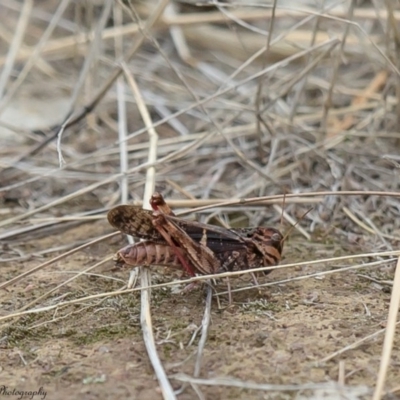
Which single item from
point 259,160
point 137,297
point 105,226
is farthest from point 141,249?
point 259,160

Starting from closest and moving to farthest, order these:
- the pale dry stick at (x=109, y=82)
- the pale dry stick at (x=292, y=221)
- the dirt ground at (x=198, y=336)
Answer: the dirt ground at (x=198, y=336), the pale dry stick at (x=292, y=221), the pale dry stick at (x=109, y=82)

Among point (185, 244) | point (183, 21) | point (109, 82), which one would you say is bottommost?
point (185, 244)

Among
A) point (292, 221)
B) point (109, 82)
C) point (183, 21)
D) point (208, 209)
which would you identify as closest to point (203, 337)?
point (208, 209)

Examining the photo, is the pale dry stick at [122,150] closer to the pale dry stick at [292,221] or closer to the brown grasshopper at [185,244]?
the brown grasshopper at [185,244]

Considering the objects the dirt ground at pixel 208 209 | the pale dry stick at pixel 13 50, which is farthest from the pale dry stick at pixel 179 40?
the pale dry stick at pixel 13 50

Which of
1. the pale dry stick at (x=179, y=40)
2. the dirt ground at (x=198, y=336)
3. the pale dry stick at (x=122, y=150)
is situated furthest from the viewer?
the pale dry stick at (x=179, y=40)

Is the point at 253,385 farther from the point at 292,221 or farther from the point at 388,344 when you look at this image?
the point at 292,221

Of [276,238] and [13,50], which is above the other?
[13,50]

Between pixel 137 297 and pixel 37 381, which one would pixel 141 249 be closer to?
pixel 137 297
